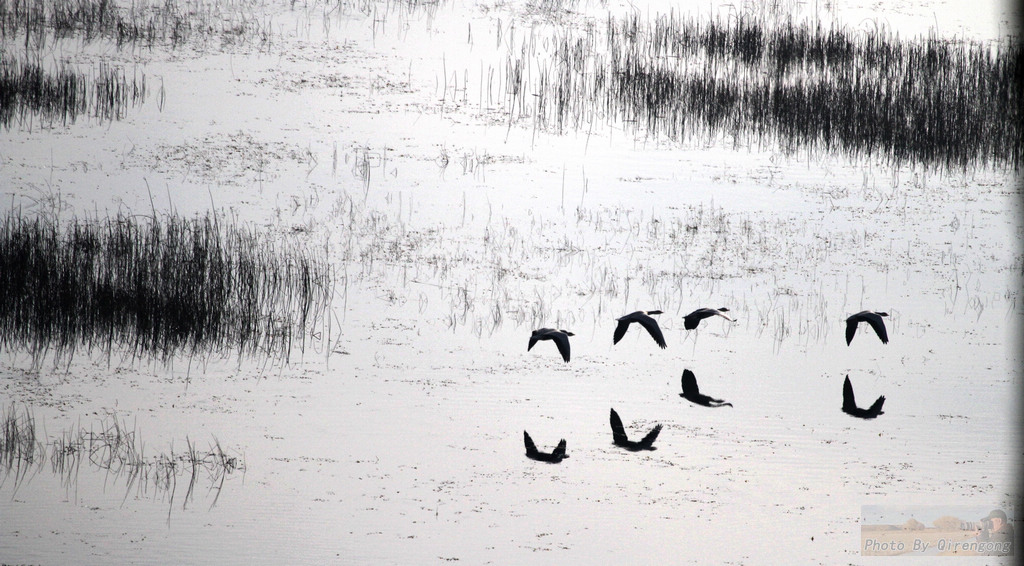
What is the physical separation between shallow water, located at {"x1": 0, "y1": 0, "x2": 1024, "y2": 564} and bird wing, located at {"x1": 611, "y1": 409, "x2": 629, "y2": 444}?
0.24 feet

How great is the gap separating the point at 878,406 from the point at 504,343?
2140mm

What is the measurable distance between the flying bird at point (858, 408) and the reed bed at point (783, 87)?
4.53m

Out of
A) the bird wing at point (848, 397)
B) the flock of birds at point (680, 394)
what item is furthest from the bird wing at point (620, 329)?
the bird wing at point (848, 397)

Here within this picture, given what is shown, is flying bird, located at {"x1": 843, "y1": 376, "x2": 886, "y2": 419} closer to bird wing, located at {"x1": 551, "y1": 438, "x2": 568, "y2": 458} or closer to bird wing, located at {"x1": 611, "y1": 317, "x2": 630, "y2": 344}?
bird wing, located at {"x1": 611, "y1": 317, "x2": 630, "y2": 344}

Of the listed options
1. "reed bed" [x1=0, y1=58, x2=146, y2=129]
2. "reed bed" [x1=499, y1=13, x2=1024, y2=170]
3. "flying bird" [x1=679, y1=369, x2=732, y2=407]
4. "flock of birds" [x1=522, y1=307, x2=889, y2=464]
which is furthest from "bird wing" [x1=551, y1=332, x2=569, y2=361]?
"reed bed" [x1=0, y1=58, x2=146, y2=129]

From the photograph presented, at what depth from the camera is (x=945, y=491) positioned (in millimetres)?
4355

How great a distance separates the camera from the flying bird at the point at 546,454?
4539 millimetres

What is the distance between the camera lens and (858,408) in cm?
525

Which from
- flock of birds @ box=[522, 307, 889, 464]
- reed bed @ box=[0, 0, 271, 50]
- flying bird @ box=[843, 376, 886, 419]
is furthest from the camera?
reed bed @ box=[0, 0, 271, 50]

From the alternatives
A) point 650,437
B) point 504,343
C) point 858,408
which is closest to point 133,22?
point 504,343

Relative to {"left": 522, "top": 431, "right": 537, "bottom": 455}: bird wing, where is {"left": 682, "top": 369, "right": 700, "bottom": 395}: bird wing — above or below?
above

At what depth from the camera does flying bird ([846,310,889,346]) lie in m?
5.79

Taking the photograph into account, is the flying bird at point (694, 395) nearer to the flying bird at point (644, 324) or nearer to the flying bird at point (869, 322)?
the flying bird at point (644, 324)

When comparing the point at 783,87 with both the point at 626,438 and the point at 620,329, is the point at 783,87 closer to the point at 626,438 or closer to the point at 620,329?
the point at 620,329
